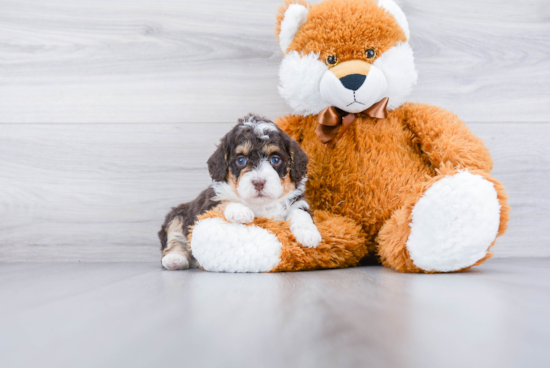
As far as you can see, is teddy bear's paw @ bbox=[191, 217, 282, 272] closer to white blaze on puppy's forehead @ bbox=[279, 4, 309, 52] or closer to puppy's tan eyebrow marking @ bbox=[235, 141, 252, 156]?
puppy's tan eyebrow marking @ bbox=[235, 141, 252, 156]

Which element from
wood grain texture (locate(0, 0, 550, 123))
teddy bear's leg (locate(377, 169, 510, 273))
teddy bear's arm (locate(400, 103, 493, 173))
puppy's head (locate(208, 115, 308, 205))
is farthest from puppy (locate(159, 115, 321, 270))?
wood grain texture (locate(0, 0, 550, 123))

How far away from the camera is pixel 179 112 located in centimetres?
164

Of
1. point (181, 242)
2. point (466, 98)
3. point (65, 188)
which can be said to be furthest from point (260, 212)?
point (466, 98)

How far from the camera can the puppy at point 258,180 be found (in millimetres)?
1082

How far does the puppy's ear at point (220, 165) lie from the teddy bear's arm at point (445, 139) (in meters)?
0.61

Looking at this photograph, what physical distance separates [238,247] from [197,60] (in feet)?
2.97

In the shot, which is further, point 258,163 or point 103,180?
point 103,180

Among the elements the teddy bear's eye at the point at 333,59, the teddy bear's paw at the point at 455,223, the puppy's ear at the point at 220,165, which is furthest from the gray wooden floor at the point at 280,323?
the teddy bear's eye at the point at 333,59

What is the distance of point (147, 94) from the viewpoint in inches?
64.3

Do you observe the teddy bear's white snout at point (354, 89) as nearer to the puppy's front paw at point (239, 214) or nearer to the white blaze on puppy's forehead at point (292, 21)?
the white blaze on puppy's forehead at point (292, 21)

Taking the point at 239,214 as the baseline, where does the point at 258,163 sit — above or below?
above

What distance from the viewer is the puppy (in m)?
1.08

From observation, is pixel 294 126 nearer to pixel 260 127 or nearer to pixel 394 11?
pixel 260 127

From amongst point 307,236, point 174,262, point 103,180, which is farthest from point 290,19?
point 103,180
